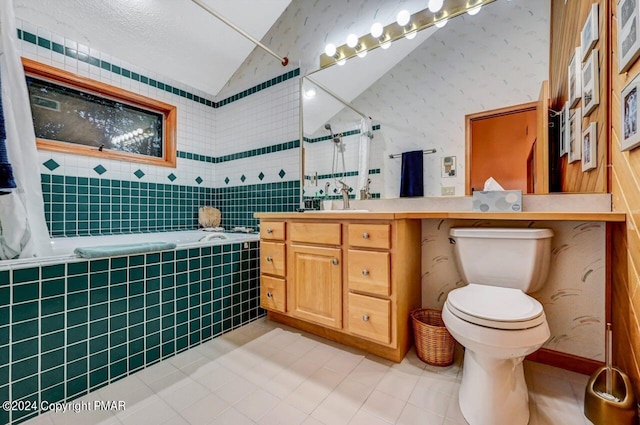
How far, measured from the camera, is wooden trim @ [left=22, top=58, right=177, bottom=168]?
198cm

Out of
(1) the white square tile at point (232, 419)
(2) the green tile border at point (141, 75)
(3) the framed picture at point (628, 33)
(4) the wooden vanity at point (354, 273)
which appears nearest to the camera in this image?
(3) the framed picture at point (628, 33)

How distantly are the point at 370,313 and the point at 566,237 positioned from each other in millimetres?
1088

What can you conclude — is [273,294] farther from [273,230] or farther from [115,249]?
[115,249]

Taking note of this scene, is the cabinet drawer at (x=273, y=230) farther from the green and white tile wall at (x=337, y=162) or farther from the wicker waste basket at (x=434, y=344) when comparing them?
the wicker waste basket at (x=434, y=344)

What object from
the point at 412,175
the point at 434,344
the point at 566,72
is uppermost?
the point at 566,72

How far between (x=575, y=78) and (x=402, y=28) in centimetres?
107

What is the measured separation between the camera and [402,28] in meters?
1.90

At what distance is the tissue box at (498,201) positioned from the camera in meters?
1.45

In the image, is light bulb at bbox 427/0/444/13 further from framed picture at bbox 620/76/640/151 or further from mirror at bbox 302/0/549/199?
framed picture at bbox 620/76/640/151

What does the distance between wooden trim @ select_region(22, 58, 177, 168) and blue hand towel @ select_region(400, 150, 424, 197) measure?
2198mm

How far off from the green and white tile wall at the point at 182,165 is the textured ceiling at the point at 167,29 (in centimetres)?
8

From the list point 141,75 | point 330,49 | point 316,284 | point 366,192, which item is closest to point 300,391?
point 316,284

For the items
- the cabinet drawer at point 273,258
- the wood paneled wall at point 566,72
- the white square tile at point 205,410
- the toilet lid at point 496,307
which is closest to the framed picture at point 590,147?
the wood paneled wall at point 566,72

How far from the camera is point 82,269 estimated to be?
1.26 m
